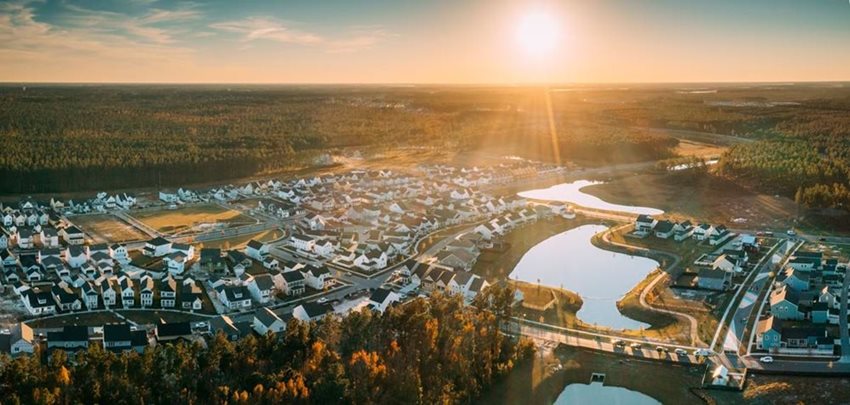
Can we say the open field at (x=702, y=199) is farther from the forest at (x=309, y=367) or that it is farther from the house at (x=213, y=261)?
the house at (x=213, y=261)

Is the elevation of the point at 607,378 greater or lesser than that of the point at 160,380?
lesser

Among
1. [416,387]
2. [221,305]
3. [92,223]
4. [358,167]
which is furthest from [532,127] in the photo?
[416,387]

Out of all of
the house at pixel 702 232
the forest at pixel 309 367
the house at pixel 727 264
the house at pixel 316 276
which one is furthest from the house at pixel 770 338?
the house at pixel 316 276

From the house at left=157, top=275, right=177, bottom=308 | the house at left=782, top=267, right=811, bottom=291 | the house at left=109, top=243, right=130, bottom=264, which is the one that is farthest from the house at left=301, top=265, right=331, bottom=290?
the house at left=782, top=267, right=811, bottom=291

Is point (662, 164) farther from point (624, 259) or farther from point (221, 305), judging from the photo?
point (221, 305)

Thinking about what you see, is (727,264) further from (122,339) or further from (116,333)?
(116,333)

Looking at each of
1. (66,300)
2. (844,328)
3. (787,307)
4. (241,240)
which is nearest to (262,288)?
(66,300)

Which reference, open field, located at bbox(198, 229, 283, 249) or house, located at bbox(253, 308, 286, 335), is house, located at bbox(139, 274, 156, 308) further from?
open field, located at bbox(198, 229, 283, 249)
